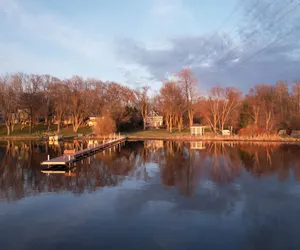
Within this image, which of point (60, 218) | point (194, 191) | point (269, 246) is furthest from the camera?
point (194, 191)

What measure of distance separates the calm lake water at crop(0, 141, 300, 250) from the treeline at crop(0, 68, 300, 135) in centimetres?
2882

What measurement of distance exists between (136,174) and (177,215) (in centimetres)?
723

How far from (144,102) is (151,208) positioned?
53.3 m

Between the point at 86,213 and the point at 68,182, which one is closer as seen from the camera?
the point at 86,213

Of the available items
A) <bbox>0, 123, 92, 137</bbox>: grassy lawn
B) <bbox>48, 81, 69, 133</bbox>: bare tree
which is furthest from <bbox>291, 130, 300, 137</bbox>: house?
<bbox>48, 81, 69, 133</bbox>: bare tree

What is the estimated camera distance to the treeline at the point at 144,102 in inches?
1843

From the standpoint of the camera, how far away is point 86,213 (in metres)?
9.70

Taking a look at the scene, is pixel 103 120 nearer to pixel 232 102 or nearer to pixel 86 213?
pixel 232 102

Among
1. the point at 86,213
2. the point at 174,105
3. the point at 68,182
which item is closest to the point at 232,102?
the point at 174,105

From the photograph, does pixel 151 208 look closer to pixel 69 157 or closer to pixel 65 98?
pixel 69 157

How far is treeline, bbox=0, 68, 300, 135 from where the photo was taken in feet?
154

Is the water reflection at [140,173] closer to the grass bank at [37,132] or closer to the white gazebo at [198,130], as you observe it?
the white gazebo at [198,130]

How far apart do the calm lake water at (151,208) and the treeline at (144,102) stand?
94.6ft

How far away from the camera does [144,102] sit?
6288 centimetres
